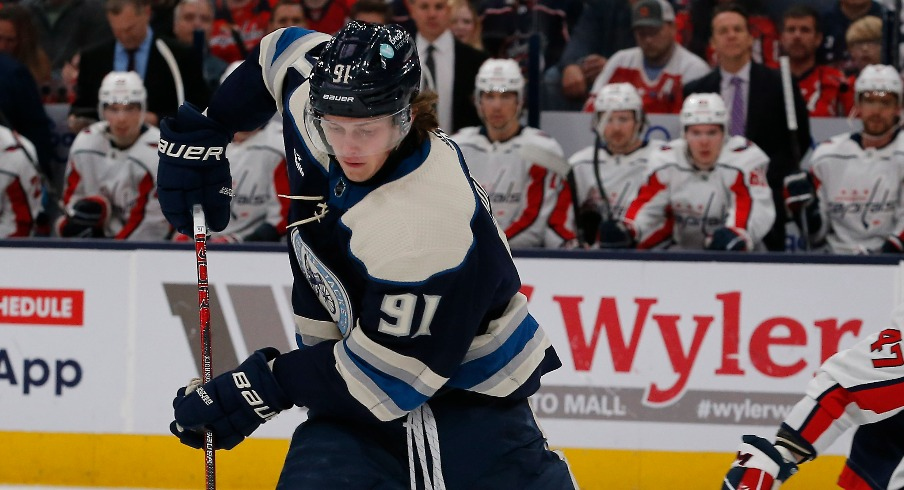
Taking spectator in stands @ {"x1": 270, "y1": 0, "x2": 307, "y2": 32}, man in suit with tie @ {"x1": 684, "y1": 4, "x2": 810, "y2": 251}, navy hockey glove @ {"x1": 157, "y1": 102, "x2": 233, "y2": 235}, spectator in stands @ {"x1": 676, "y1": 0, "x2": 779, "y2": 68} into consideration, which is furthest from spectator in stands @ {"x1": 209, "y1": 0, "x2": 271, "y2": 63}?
navy hockey glove @ {"x1": 157, "y1": 102, "x2": 233, "y2": 235}

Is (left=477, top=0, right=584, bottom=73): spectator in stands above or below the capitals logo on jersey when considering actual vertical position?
above

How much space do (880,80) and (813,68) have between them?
0.41 meters

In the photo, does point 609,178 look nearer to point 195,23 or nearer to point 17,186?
point 195,23

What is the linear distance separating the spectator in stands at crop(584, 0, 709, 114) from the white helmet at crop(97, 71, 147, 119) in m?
1.87

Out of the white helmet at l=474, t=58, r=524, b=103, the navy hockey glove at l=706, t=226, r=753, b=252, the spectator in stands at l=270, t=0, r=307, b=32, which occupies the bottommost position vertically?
the navy hockey glove at l=706, t=226, r=753, b=252

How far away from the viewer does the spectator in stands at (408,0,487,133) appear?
5.88 m

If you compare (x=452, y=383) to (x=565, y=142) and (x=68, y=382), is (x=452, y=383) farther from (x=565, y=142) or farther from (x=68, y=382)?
(x=565, y=142)

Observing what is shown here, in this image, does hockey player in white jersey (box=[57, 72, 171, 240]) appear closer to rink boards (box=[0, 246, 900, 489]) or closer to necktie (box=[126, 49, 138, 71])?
necktie (box=[126, 49, 138, 71])

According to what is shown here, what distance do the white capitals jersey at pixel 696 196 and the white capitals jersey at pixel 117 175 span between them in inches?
77.4

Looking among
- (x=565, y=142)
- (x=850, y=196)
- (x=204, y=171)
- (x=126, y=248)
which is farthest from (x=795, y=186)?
(x=204, y=171)

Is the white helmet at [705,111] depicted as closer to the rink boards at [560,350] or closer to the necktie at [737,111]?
the necktie at [737,111]

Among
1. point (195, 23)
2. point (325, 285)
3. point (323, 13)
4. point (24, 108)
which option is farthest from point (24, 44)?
point (325, 285)

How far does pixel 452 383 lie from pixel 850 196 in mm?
3682

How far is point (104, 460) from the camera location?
4.79 meters
